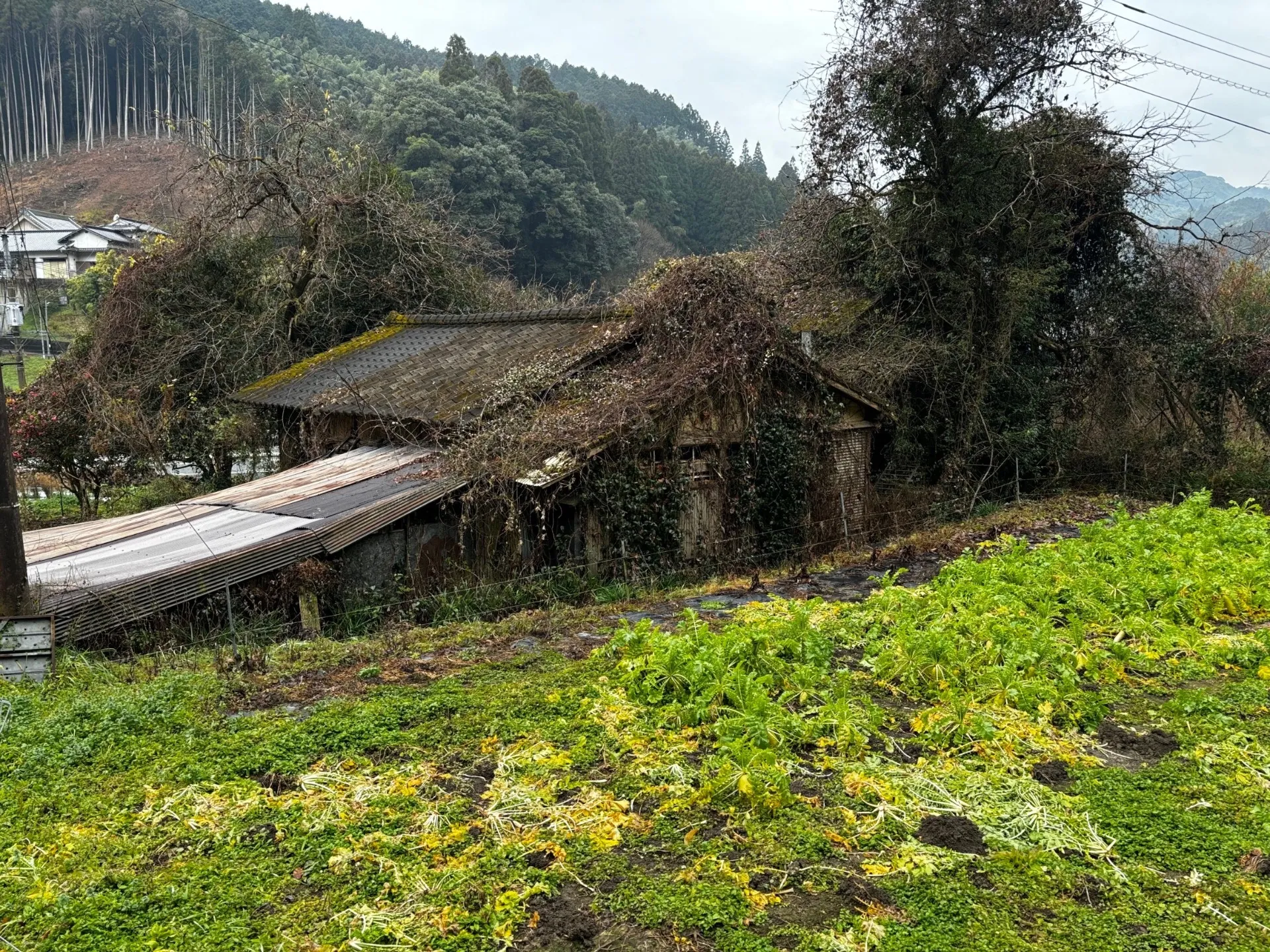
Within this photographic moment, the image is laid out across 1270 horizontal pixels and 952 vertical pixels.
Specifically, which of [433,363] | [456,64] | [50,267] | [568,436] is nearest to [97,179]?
[50,267]

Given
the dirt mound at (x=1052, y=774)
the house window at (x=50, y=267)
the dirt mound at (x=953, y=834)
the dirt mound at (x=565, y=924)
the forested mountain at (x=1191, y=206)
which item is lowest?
the dirt mound at (x=565, y=924)

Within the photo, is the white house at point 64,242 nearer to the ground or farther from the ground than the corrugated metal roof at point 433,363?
farther from the ground

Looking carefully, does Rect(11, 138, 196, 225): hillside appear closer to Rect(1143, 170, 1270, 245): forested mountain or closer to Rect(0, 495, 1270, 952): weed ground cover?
Rect(1143, 170, 1270, 245): forested mountain

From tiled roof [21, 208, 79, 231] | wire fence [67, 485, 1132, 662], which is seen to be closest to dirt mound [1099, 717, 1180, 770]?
wire fence [67, 485, 1132, 662]

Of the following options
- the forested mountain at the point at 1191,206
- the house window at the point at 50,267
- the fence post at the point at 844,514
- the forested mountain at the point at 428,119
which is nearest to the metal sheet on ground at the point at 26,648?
the fence post at the point at 844,514

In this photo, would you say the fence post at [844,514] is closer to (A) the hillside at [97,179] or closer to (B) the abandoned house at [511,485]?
(B) the abandoned house at [511,485]

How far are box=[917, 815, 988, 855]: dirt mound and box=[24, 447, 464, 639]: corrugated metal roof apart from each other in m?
6.75

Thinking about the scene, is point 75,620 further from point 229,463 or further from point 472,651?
point 229,463

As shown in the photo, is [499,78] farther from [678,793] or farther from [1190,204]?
[678,793]

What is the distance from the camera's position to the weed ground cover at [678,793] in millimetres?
4023

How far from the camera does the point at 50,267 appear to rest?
5312 centimetres

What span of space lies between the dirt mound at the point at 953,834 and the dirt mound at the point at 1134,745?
142 cm

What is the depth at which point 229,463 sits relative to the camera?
1952 centimetres

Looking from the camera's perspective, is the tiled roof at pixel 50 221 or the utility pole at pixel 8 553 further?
the tiled roof at pixel 50 221
